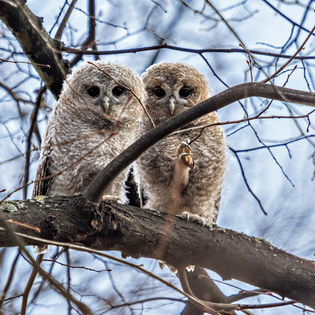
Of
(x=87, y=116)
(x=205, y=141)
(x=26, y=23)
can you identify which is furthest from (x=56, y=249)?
(x=26, y=23)

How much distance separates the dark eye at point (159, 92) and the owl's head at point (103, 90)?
152 mm

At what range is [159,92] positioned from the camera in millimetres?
4555

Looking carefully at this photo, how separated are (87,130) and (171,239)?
136cm

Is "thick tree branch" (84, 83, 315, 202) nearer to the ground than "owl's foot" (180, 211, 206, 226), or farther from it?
farther from it

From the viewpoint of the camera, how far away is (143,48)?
14.2 ft

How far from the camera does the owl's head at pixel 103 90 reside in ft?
13.9

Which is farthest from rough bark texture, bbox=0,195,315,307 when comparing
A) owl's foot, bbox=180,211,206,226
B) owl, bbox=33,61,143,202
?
owl, bbox=33,61,143,202

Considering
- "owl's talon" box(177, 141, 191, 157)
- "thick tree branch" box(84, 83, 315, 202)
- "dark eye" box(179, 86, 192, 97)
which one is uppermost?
"dark eye" box(179, 86, 192, 97)

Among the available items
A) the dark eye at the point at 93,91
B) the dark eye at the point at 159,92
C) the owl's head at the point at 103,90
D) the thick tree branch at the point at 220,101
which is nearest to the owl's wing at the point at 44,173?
the owl's head at the point at 103,90

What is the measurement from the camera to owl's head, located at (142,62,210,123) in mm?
4414

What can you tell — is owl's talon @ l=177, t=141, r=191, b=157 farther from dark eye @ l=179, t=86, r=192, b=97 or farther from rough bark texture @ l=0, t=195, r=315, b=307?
dark eye @ l=179, t=86, r=192, b=97

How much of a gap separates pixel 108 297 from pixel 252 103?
2396mm

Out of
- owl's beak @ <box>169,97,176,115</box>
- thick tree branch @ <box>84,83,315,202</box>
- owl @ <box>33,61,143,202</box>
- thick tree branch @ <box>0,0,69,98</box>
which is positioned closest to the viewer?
thick tree branch @ <box>84,83,315,202</box>

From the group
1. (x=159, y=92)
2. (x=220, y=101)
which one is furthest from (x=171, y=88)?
(x=220, y=101)
